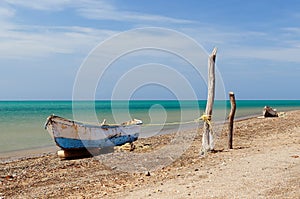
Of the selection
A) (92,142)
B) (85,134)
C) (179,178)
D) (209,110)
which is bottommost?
(92,142)

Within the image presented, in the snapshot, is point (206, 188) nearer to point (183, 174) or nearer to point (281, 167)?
point (183, 174)

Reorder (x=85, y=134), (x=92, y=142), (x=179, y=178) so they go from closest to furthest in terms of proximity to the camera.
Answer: (x=179, y=178), (x=85, y=134), (x=92, y=142)

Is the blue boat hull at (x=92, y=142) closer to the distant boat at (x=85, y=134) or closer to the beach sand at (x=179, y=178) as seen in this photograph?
the distant boat at (x=85, y=134)

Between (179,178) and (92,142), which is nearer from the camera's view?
(179,178)

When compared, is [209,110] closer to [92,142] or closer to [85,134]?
[85,134]

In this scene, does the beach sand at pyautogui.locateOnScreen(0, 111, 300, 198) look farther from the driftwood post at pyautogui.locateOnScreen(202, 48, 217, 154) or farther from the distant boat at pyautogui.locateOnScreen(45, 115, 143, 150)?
the distant boat at pyautogui.locateOnScreen(45, 115, 143, 150)

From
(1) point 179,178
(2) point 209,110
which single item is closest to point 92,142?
(2) point 209,110

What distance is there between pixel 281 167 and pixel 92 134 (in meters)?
9.56

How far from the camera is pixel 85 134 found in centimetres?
1717

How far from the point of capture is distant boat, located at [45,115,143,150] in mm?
16188

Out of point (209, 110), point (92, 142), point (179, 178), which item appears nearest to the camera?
point (179, 178)

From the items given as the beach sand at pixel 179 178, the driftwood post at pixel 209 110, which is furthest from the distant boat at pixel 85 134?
the driftwood post at pixel 209 110

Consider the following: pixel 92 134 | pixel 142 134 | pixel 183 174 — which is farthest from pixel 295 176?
pixel 142 134

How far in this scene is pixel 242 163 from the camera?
10344mm
